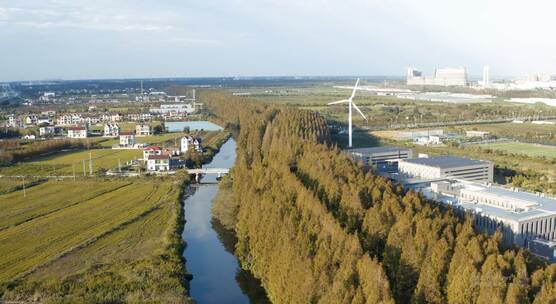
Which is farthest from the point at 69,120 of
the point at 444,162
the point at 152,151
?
the point at 444,162

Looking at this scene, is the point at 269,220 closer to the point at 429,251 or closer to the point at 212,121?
the point at 429,251

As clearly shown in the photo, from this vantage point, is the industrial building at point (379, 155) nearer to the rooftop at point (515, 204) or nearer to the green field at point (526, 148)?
the green field at point (526, 148)

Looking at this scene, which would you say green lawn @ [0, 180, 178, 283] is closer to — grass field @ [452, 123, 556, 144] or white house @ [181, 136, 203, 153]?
white house @ [181, 136, 203, 153]

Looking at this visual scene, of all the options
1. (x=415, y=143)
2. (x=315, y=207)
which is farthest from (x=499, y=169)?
(x=315, y=207)

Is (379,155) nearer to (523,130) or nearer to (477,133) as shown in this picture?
(477,133)

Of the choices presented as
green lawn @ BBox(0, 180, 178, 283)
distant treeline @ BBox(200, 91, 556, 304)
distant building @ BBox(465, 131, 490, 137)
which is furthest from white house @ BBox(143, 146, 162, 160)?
distant building @ BBox(465, 131, 490, 137)

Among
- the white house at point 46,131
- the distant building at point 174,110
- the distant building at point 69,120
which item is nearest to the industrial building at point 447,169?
the white house at point 46,131

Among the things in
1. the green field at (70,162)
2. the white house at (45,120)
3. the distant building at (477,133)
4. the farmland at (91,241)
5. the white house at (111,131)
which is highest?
the white house at (45,120)
